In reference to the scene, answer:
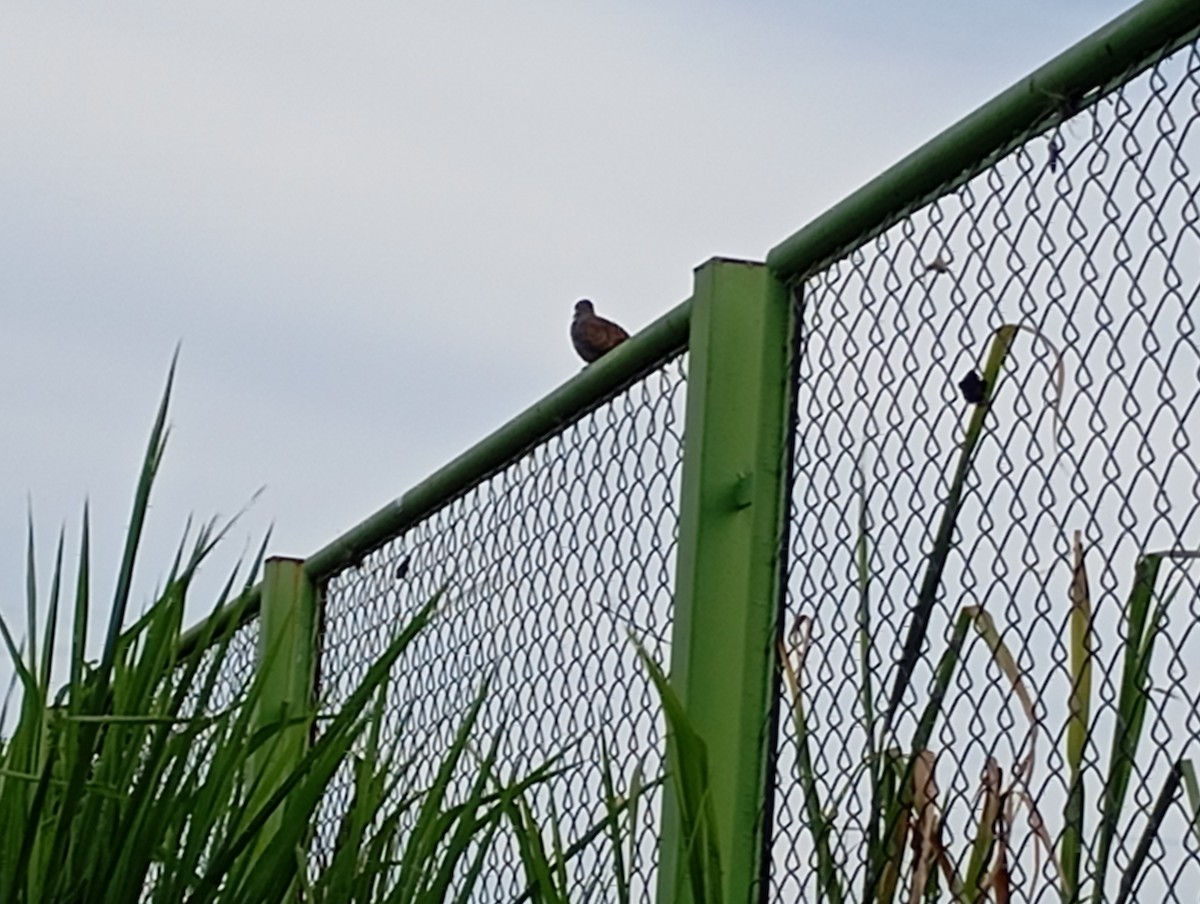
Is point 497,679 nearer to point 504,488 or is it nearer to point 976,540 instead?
point 504,488

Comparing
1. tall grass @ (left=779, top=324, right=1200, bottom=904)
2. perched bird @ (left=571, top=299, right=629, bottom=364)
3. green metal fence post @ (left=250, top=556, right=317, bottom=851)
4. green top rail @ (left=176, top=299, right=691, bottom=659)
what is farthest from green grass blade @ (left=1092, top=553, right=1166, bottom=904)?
perched bird @ (left=571, top=299, right=629, bottom=364)

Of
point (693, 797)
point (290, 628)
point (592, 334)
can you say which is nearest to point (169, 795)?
point (693, 797)

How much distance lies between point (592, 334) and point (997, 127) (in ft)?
14.9

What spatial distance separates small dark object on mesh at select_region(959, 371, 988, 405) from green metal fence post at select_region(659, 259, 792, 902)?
341mm

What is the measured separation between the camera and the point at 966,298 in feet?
5.59

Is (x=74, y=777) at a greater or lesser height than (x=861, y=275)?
lesser

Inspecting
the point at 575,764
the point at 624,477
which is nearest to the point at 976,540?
the point at 575,764

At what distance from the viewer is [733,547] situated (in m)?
1.98

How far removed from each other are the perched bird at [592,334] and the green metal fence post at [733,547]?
160 inches

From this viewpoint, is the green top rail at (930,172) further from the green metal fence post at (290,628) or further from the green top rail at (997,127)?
the green metal fence post at (290,628)

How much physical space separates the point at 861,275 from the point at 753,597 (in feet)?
0.97

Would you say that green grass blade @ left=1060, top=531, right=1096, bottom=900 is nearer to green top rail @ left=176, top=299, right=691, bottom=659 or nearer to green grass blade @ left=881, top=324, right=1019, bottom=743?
green grass blade @ left=881, top=324, right=1019, bottom=743

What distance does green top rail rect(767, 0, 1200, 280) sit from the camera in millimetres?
1561

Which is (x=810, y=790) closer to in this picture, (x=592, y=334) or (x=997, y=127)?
(x=997, y=127)
